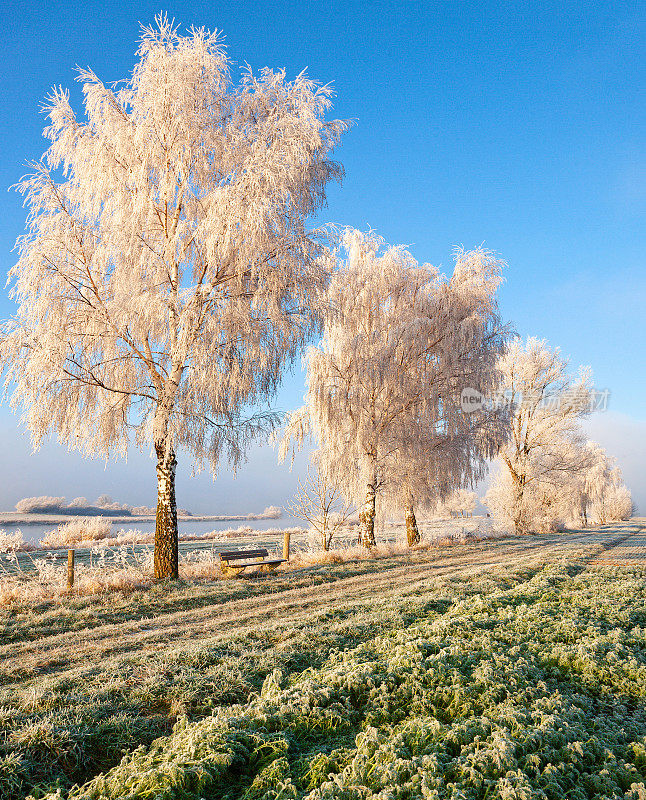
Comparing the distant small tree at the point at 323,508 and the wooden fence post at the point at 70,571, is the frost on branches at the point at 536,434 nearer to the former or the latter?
the distant small tree at the point at 323,508

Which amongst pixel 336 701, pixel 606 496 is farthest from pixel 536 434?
pixel 606 496

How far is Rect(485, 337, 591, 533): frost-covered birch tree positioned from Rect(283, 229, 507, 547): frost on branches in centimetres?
1085

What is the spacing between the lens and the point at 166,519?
39.8 feet

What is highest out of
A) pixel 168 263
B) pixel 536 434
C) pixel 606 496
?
pixel 168 263

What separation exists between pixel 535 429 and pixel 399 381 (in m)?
15.9

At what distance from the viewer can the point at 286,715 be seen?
4.14 meters

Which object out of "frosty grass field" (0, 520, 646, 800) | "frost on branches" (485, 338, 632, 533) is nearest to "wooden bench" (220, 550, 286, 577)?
"frosty grass field" (0, 520, 646, 800)

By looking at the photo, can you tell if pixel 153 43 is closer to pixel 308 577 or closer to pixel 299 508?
pixel 308 577

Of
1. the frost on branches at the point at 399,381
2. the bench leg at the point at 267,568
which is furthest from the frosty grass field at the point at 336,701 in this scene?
the frost on branches at the point at 399,381

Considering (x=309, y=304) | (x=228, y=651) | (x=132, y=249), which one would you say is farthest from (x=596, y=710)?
(x=132, y=249)

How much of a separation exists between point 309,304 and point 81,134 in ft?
23.1

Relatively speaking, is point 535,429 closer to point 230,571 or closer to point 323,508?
point 323,508

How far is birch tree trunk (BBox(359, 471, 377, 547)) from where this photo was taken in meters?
18.5

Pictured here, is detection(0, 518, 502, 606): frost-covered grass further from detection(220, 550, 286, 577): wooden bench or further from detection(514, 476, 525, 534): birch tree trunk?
detection(514, 476, 525, 534): birch tree trunk
